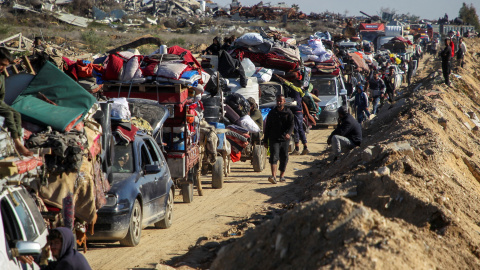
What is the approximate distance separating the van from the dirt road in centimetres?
645

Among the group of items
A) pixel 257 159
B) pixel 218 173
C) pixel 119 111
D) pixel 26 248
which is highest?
pixel 119 111

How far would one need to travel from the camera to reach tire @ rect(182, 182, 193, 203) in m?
12.3

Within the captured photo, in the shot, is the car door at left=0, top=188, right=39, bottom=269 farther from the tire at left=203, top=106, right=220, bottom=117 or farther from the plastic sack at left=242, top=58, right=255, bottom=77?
the plastic sack at left=242, top=58, right=255, bottom=77

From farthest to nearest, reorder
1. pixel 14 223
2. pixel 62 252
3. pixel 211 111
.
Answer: pixel 211 111
pixel 62 252
pixel 14 223

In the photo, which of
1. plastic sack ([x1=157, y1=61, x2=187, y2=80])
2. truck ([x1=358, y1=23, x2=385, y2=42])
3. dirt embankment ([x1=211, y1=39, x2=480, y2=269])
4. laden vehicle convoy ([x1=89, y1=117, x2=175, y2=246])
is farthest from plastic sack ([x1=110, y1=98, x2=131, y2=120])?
truck ([x1=358, y1=23, x2=385, y2=42])

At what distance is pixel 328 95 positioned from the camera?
2470 centimetres

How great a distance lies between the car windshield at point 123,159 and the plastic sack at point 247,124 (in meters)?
6.51

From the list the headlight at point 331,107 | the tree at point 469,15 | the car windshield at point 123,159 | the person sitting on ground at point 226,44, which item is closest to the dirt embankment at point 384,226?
the car windshield at point 123,159

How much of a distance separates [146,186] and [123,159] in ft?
1.79

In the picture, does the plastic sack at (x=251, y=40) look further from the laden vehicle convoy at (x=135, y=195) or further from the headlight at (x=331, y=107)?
the laden vehicle convoy at (x=135, y=195)

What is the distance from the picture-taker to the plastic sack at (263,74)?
19.9 metres

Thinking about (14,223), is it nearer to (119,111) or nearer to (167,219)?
(119,111)

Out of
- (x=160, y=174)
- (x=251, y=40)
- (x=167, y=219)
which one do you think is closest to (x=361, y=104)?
(x=251, y=40)

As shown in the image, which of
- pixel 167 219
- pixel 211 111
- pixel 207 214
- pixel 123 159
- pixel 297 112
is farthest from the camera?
pixel 297 112
